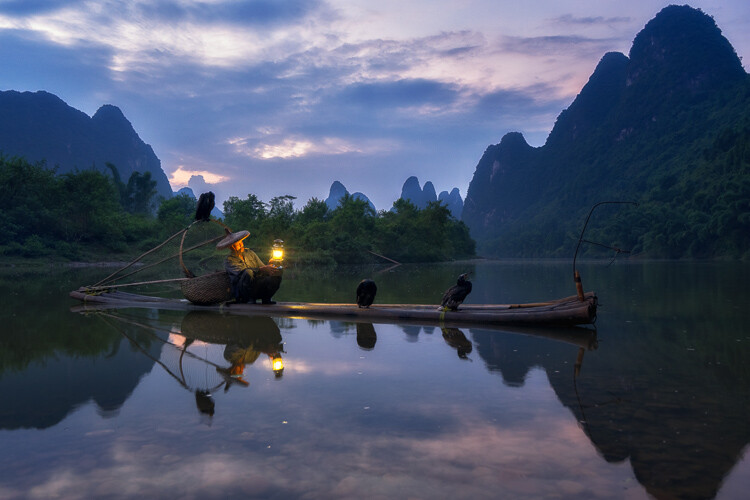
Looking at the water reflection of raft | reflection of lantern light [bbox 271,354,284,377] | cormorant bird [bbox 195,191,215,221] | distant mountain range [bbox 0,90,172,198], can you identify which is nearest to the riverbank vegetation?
cormorant bird [bbox 195,191,215,221]

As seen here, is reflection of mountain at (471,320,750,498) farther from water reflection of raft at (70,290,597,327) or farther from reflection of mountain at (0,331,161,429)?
reflection of mountain at (0,331,161,429)

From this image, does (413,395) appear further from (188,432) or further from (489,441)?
(188,432)

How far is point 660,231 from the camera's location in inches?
2188

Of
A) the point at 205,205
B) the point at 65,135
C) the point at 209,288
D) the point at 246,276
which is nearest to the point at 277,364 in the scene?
the point at 246,276

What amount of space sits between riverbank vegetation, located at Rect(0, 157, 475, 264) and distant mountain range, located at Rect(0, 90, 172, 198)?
3751 inches

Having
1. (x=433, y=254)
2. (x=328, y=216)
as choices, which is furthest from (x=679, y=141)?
(x=328, y=216)

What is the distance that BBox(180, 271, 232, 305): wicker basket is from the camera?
35.7ft

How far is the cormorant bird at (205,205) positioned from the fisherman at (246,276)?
0.87 meters

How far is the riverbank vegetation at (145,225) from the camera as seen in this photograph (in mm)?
37812

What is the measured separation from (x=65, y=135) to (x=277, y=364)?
177 m

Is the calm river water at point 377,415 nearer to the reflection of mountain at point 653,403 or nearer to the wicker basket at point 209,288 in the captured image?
the reflection of mountain at point 653,403

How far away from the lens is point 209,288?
10891 millimetres

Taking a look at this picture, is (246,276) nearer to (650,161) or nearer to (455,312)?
(455,312)

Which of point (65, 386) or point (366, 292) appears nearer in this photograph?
point (65, 386)
